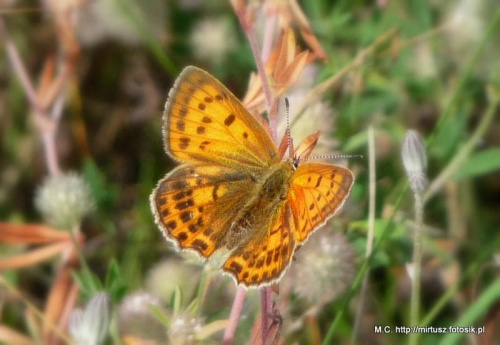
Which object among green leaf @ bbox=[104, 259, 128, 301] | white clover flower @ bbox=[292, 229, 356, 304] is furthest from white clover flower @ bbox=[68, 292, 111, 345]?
white clover flower @ bbox=[292, 229, 356, 304]

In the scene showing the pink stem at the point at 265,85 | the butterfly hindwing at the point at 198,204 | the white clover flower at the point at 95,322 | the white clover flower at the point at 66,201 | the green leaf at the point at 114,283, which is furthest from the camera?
the white clover flower at the point at 66,201

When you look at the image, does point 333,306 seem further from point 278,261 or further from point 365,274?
point 278,261

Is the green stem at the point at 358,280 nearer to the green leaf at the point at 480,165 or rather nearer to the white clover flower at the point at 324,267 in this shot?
the white clover flower at the point at 324,267

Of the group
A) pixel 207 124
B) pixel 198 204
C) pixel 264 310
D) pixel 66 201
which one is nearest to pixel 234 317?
pixel 264 310

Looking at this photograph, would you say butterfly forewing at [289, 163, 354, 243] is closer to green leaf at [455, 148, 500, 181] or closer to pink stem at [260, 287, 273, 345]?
pink stem at [260, 287, 273, 345]

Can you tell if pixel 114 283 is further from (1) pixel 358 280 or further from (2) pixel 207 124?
(1) pixel 358 280

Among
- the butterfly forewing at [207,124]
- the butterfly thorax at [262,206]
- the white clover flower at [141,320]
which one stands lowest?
the white clover flower at [141,320]

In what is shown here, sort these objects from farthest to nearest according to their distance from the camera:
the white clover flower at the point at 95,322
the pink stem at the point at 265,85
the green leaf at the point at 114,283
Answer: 1. the green leaf at the point at 114,283
2. the pink stem at the point at 265,85
3. the white clover flower at the point at 95,322

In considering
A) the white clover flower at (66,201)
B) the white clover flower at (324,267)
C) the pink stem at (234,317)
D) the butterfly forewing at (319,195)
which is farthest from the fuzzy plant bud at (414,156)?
the white clover flower at (66,201)
